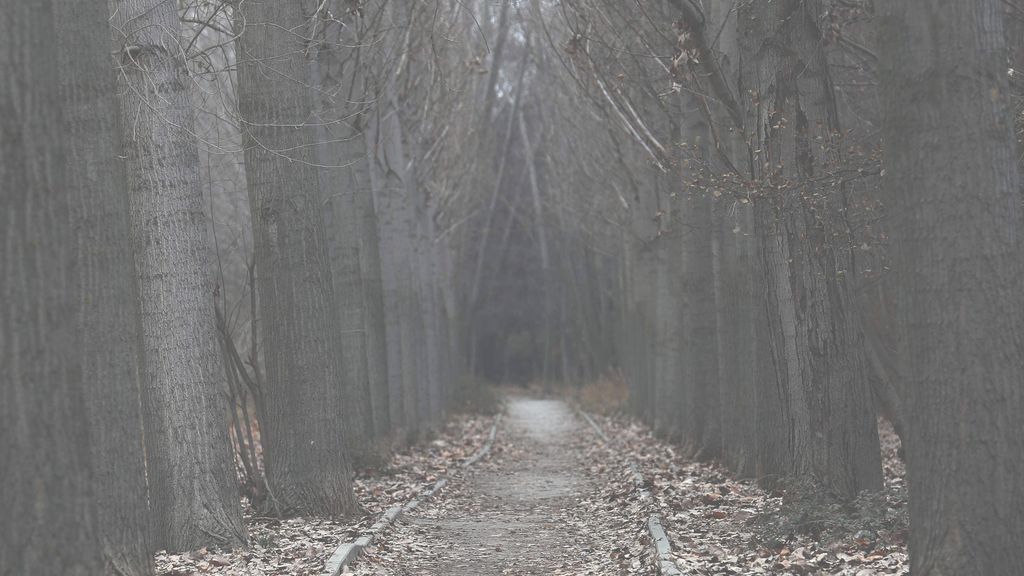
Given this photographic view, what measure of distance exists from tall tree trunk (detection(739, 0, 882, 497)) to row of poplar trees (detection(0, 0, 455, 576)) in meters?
4.35

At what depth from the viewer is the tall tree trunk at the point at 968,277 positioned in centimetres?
549

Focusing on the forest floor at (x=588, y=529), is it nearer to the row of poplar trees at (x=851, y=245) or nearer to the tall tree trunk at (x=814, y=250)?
the tall tree trunk at (x=814, y=250)

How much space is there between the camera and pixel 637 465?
54.0 feet

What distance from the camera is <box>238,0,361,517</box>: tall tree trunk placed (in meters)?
10.3

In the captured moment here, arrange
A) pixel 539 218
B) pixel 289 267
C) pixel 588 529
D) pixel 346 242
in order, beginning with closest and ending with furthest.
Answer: pixel 289 267 < pixel 588 529 < pixel 346 242 < pixel 539 218

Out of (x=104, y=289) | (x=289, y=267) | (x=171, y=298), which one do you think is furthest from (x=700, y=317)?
(x=104, y=289)

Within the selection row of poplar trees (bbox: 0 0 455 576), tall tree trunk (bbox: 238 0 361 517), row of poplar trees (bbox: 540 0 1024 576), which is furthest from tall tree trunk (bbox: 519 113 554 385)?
tall tree trunk (bbox: 238 0 361 517)

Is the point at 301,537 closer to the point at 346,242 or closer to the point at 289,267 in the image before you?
the point at 289,267

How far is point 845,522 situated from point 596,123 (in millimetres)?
16494

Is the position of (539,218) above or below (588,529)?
above

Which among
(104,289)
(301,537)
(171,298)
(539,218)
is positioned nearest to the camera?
(104,289)

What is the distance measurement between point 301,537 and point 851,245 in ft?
17.3

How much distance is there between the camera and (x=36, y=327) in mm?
4547

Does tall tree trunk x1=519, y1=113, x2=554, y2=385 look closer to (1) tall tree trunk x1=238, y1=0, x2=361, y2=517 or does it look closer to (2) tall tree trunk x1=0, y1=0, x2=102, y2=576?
(1) tall tree trunk x1=238, y1=0, x2=361, y2=517
